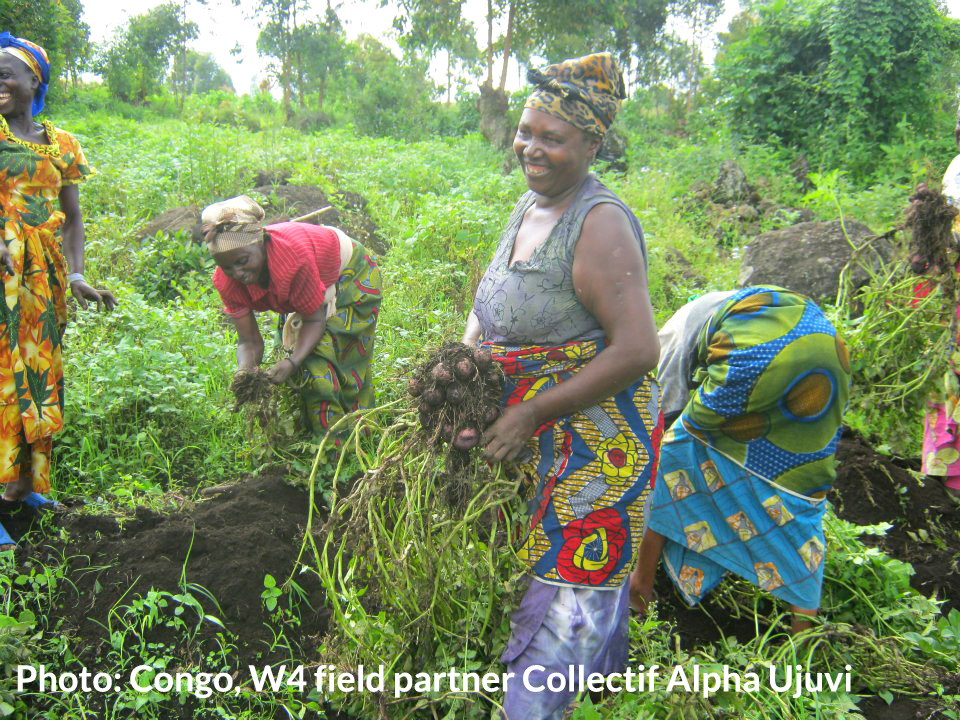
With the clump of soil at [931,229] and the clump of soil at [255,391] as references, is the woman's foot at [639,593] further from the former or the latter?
the clump of soil at [931,229]

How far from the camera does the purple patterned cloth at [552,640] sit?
2053mm

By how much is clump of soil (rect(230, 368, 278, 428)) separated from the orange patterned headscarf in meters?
1.86

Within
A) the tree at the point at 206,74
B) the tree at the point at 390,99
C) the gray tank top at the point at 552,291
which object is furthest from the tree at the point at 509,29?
the tree at the point at 206,74

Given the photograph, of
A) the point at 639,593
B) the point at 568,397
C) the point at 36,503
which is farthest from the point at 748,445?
the point at 36,503

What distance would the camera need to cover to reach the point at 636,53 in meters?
22.9

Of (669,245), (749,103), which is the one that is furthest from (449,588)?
(749,103)

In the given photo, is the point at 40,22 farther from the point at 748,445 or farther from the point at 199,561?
the point at 748,445

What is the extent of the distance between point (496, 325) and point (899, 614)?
6.64 feet

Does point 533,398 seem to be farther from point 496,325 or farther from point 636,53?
point 636,53

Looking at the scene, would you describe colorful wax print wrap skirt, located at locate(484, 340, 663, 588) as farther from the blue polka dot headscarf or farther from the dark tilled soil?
the blue polka dot headscarf

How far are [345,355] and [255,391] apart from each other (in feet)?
2.03

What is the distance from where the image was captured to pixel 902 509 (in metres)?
3.87

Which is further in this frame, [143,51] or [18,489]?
[143,51]

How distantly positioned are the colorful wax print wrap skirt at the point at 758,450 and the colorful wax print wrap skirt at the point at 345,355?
66.1 inches
